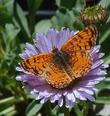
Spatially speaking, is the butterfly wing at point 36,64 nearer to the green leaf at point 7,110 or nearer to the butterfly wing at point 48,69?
the butterfly wing at point 48,69

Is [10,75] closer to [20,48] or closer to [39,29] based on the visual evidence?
[20,48]

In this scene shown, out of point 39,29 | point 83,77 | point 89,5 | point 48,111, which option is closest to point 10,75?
point 39,29

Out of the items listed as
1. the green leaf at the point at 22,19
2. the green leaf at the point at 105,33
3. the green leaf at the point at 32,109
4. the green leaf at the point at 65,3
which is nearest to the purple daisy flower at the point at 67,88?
the green leaf at the point at 32,109

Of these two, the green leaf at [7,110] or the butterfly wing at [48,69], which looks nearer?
the butterfly wing at [48,69]

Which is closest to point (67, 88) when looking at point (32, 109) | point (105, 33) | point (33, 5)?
point (32, 109)

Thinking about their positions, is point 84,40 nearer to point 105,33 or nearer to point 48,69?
point 48,69

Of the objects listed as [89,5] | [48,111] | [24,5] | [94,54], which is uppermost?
[24,5]
